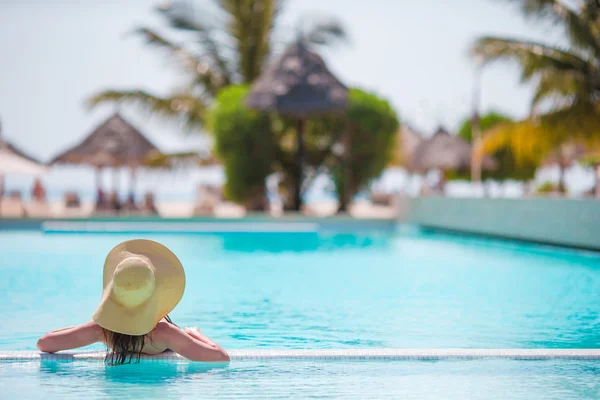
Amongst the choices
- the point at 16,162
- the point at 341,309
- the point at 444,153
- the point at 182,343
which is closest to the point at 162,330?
the point at 182,343

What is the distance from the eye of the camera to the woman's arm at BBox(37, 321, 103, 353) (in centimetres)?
487

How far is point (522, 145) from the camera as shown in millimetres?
19609

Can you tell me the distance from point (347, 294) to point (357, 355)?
4043mm

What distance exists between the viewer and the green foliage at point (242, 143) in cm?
2338

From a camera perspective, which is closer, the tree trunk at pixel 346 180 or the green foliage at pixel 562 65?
the green foliage at pixel 562 65

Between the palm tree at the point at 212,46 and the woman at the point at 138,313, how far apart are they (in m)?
22.0

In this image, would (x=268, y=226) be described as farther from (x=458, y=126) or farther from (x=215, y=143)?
(x=458, y=126)

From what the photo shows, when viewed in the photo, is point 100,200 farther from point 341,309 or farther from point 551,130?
point 341,309

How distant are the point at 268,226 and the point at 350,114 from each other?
14.6 ft

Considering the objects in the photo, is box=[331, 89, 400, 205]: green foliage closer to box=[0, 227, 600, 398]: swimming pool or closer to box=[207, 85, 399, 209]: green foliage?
box=[207, 85, 399, 209]: green foliage

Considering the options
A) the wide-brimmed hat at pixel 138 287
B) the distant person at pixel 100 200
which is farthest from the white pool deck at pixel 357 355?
the distant person at pixel 100 200

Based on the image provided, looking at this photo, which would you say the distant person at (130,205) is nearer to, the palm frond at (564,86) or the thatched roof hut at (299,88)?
the thatched roof hut at (299,88)

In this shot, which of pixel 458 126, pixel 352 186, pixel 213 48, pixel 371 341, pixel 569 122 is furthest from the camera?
pixel 458 126

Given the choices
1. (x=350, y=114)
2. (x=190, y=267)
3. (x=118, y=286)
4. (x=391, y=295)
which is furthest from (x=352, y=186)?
(x=118, y=286)
